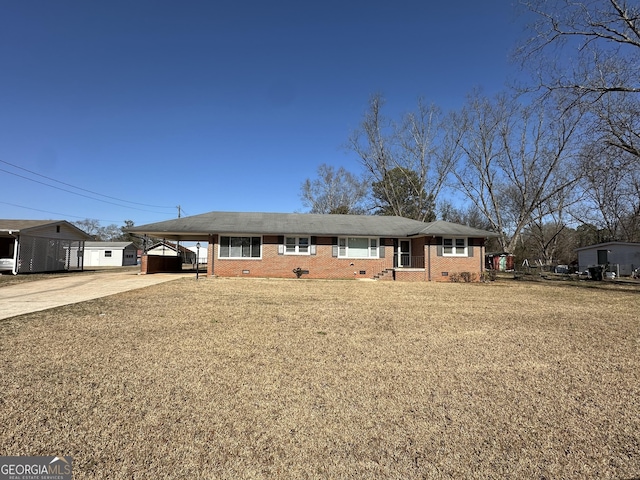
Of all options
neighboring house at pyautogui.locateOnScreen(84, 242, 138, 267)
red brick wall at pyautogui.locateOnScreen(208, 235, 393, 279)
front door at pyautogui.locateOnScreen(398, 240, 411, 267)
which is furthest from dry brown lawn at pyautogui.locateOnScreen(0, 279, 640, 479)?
neighboring house at pyautogui.locateOnScreen(84, 242, 138, 267)

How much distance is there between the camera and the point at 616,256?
1142 inches

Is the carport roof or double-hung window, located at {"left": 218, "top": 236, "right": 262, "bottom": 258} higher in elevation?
the carport roof

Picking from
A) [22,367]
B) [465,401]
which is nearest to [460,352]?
[465,401]

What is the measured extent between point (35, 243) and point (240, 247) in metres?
13.5

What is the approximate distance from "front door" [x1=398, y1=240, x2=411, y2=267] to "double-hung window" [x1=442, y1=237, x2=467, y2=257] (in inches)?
97.2

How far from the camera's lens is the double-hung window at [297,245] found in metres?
19.5

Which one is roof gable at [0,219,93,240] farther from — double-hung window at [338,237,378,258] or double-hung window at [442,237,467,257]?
double-hung window at [442,237,467,257]

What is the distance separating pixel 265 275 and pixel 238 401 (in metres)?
15.7

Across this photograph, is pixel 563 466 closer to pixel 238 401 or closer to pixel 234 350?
pixel 238 401

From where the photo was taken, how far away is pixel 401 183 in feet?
119

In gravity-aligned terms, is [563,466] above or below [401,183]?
below

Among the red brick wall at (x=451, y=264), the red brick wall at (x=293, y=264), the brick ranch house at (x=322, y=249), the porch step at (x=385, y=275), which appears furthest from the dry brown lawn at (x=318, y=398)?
the red brick wall at (x=451, y=264)

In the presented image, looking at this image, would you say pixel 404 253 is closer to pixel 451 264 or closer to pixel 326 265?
pixel 451 264

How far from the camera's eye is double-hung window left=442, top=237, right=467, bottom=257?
776 inches
